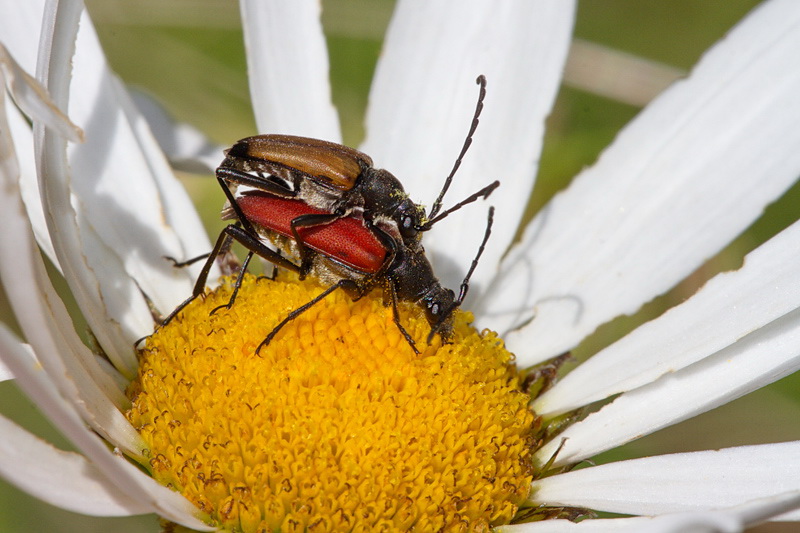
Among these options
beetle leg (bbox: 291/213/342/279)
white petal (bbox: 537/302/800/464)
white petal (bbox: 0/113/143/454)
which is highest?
beetle leg (bbox: 291/213/342/279)

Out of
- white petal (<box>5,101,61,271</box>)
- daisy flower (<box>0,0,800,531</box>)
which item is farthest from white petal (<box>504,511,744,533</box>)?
white petal (<box>5,101,61,271</box>)

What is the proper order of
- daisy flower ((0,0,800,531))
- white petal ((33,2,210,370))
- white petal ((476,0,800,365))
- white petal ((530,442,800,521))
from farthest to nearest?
white petal ((476,0,800,365)) < white petal ((33,2,210,370)) < white petal ((530,442,800,521)) < daisy flower ((0,0,800,531))

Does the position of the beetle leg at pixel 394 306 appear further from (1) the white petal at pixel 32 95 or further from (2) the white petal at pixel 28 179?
(1) the white petal at pixel 32 95

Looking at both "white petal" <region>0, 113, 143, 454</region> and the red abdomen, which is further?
the red abdomen

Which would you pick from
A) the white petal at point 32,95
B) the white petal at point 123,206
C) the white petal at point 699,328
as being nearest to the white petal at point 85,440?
the white petal at point 32,95

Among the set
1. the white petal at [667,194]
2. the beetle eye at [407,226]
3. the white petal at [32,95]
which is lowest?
the white petal at [32,95]

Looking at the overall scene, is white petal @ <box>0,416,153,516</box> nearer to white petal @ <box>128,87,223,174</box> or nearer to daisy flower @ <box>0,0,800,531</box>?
daisy flower @ <box>0,0,800,531</box>
